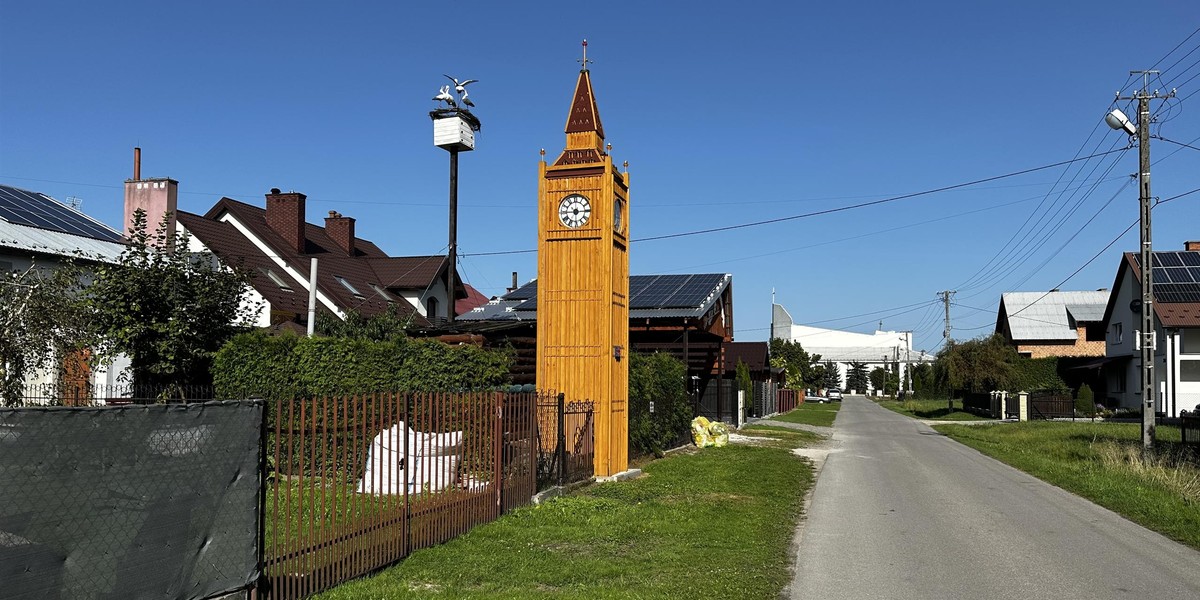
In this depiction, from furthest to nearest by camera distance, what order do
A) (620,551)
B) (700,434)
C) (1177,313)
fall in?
(1177,313) → (700,434) → (620,551)

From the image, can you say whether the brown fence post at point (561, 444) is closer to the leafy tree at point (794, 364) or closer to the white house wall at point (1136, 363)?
the white house wall at point (1136, 363)

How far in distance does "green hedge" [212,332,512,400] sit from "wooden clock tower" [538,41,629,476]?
55.1 inches

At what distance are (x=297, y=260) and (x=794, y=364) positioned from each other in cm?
7205

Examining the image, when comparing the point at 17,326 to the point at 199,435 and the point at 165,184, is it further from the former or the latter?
the point at 165,184

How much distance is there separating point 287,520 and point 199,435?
1199 millimetres

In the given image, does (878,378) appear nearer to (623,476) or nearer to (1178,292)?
(1178,292)

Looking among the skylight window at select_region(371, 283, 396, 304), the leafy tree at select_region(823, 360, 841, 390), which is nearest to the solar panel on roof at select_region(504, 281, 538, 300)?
the skylight window at select_region(371, 283, 396, 304)

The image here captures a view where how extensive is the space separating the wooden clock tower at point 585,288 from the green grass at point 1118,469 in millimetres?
8139

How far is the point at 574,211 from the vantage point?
17.3 m

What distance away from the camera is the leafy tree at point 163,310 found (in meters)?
18.1

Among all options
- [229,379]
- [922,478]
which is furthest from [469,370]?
[922,478]

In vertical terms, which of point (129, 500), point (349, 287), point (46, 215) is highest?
point (46, 215)

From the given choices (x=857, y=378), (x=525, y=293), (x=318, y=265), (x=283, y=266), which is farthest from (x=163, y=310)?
(x=857, y=378)

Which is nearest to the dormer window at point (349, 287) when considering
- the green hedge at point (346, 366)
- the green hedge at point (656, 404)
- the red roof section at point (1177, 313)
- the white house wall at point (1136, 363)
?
the green hedge at point (656, 404)
